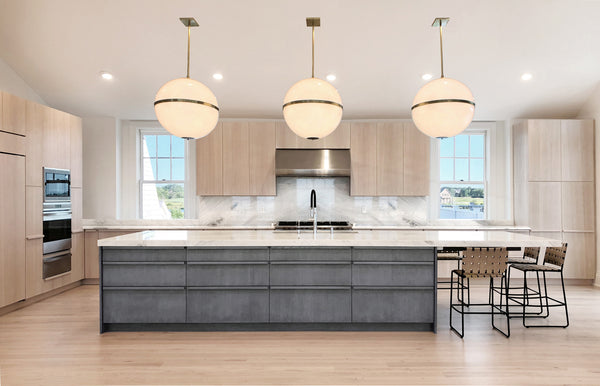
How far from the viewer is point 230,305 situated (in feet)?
11.1

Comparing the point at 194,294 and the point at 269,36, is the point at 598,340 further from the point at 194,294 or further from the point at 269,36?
the point at 269,36

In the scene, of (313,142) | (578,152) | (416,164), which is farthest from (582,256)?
(313,142)

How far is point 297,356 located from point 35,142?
4.04 m

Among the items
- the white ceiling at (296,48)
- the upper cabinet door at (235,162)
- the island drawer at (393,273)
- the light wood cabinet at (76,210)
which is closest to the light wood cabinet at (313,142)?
the white ceiling at (296,48)

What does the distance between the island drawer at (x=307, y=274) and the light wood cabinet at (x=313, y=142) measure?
8.77 feet

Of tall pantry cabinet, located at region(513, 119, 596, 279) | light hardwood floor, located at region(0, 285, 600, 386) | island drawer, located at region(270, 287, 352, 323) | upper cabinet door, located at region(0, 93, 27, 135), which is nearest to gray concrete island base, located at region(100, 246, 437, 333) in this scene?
island drawer, located at region(270, 287, 352, 323)

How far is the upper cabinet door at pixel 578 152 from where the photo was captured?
543cm

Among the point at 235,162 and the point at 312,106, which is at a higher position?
the point at 312,106

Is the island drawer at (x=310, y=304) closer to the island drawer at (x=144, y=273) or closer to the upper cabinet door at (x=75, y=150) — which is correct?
the island drawer at (x=144, y=273)

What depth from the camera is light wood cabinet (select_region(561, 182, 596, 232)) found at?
5430 millimetres

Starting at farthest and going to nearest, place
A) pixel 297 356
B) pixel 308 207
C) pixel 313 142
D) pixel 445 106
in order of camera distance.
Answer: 1. pixel 308 207
2. pixel 313 142
3. pixel 297 356
4. pixel 445 106

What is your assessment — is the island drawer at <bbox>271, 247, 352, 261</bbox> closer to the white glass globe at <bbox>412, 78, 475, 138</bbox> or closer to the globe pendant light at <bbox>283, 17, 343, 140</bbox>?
the globe pendant light at <bbox>283, 17, 343, 140</bbox>

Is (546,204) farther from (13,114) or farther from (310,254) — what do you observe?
(13,114)

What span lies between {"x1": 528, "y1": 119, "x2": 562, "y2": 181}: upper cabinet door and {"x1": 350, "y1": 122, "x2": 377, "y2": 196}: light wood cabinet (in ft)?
7.48
